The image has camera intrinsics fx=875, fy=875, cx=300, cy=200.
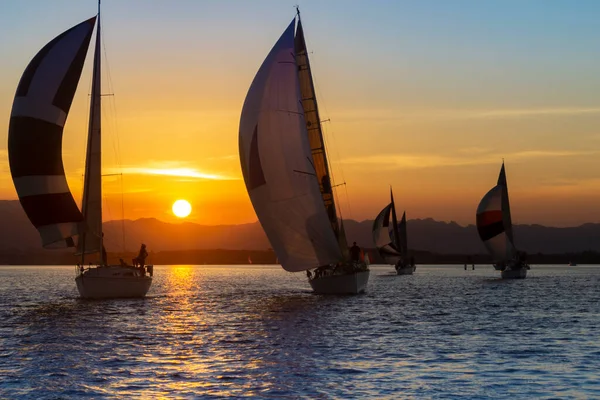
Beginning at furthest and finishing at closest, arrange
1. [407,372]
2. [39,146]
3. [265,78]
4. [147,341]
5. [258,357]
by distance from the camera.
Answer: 1. [265,78]
2. [39,146]
3. [147,341]
4. [258,357]
5. [407,372]

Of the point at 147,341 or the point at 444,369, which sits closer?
the point at 444,369

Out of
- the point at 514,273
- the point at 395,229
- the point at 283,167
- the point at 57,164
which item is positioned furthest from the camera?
the point at 395,229

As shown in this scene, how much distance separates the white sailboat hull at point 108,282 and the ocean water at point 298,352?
724 millimetres

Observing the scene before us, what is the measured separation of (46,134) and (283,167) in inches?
489

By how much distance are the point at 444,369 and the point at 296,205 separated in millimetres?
25048

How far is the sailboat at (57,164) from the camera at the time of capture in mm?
43469

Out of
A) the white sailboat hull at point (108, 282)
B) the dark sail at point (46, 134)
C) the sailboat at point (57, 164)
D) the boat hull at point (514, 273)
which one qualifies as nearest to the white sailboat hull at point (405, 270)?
the boat hull at point (514, 273)

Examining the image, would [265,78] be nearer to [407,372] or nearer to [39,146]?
[39,146]

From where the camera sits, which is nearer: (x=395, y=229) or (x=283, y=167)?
(x=283, y=167)

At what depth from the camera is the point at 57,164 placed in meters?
44.3

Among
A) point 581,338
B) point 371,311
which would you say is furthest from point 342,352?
point 371,311

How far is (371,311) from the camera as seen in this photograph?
43.8m

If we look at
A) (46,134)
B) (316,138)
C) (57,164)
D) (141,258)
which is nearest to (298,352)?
(57,164)

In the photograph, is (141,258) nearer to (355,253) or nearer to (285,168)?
(285,168)
